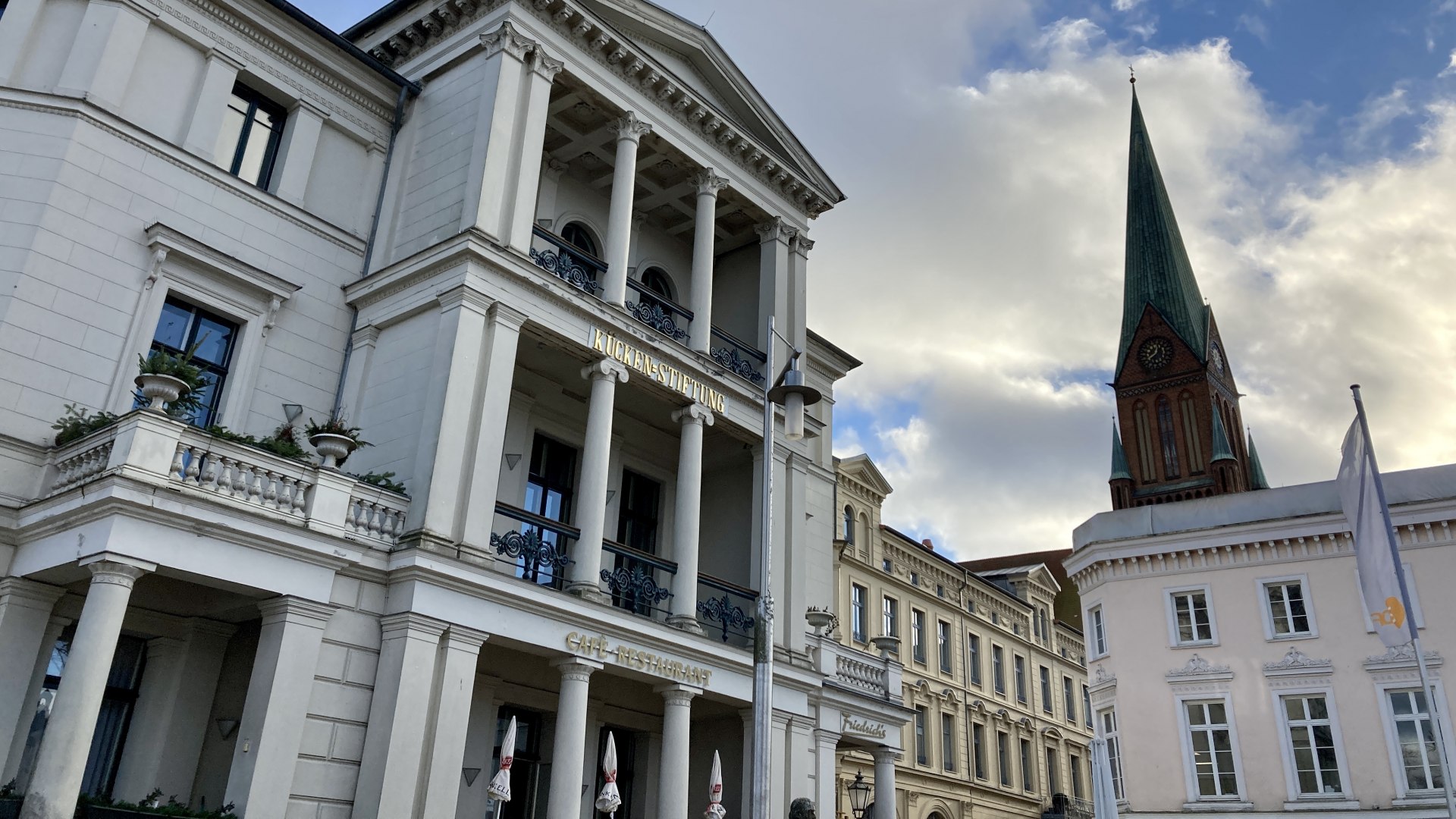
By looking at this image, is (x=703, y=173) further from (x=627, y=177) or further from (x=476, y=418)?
(x=476, y=418)

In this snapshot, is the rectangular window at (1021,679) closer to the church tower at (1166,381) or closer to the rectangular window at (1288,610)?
the rectangular window at (1288,610)

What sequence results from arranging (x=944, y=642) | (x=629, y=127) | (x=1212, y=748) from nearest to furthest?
(x=629, y=127)
(x=1212, y=748)
(x=944, y=642)

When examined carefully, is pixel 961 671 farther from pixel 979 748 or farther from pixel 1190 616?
pixel 1190 616

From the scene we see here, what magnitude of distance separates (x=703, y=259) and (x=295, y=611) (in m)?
10.7

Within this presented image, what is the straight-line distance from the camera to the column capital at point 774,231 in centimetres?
2411

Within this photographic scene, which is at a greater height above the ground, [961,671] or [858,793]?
[961,671]

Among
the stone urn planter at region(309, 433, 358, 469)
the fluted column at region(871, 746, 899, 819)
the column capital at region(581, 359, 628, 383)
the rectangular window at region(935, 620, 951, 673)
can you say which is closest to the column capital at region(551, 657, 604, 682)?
the stone urn planter at region(309, 433, 358, 469)

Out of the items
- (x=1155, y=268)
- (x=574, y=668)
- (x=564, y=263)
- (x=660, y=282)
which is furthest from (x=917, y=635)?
(x=1155, y=268)

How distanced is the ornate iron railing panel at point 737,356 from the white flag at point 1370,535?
12.4 meters

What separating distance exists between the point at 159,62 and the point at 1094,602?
31.3 meters

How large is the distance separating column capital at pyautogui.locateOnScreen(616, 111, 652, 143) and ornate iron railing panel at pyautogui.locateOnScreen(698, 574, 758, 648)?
8.51 meters

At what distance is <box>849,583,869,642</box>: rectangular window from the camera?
131 feet

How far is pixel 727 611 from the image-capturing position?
20.2 meters

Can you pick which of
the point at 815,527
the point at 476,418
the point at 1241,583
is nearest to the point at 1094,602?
the point at 1241,583
